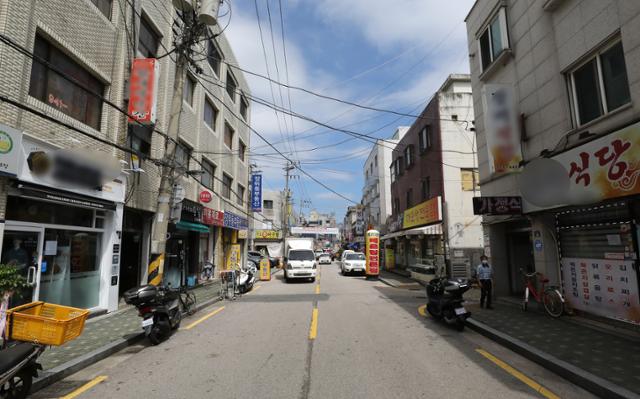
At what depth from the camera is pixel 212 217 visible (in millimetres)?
19172

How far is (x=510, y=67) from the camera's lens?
36.8 feet

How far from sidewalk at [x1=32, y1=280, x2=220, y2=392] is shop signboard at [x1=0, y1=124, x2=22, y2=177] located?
3.55 meters

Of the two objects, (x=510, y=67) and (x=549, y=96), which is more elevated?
(x=510, y=67)

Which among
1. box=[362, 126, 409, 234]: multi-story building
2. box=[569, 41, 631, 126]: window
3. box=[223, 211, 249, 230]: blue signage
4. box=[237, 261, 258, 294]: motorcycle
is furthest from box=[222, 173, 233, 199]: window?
box=[362, 126, 409, 234]: multi-story building

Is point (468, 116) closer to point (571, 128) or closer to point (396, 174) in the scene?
point (396, 174)

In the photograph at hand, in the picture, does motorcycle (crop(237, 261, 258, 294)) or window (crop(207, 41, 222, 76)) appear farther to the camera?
window (crop(207, 41, 222, 76))

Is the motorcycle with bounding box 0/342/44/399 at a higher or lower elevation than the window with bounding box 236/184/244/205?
lower

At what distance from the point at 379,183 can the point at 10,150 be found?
39.8 metres

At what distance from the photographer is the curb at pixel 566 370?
14.4 feet

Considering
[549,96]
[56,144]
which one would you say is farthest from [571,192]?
[56,144]

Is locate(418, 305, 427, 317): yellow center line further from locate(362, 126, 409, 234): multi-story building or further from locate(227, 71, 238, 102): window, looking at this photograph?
locate(362, 126, 409, 234): multi-story building

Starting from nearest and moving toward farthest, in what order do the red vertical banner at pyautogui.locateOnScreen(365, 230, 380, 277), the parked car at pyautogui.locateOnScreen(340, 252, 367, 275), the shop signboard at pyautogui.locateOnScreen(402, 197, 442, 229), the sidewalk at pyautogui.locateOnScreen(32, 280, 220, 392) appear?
the sidewalk at pyautogui.locateOnScreen(32, 280, 220, 392) → the shop signboard at pyautogui.locateOnScreen(402, 197, 442, 229) → the red vertical banner at pyautogui.locateOnScreen(365, 230, 380, 277) → the parked car at pyautogui.locateOnScreen(340, 252, 367, 275)

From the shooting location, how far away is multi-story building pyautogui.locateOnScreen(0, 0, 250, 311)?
7660mm

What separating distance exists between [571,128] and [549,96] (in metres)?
1.21
